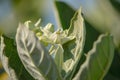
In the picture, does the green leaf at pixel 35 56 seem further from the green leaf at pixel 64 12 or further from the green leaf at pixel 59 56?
the green leaf at pixel 64 12

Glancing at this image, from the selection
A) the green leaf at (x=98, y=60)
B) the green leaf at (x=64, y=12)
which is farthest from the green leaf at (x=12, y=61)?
the green leaf at (x=64, y=12)

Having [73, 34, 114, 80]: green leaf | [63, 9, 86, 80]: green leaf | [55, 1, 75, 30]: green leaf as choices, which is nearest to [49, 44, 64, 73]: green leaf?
[63, 9, 86, 80]: green leaf

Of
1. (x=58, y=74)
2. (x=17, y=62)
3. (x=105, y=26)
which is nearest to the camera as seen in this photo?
(x=58, y=74)

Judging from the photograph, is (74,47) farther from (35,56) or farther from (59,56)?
(35,56)

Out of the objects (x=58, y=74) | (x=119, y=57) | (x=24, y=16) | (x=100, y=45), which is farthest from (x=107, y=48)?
(x=24, y=16)

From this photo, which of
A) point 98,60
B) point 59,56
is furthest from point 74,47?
point 98,60

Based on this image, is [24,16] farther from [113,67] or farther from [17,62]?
[17,62]
